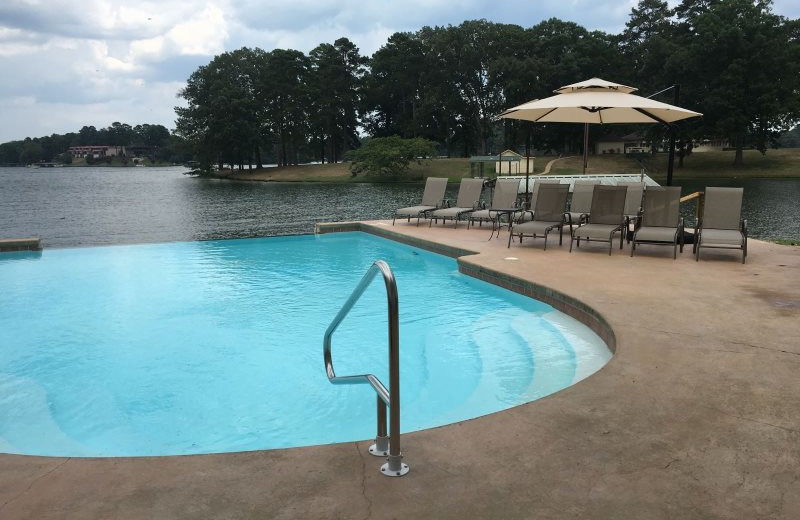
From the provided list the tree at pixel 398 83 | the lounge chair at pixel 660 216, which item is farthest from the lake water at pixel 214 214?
the tree at pixel 398 83

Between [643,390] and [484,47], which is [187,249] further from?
[484,47]

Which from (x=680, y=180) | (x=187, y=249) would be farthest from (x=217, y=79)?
(x=187, y=249)

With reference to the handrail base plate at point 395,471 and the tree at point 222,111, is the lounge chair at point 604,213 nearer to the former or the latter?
the handrail base plate at point 395,471

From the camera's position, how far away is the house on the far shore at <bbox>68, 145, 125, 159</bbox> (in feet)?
→ 406

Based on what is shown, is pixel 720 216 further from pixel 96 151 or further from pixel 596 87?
pixel 96 151

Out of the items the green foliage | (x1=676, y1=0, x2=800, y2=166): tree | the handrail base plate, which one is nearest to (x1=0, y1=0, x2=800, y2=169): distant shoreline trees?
(x1=676, y1=0, x2=800, y2=166): tree

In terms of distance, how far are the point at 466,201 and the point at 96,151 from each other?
134268mm

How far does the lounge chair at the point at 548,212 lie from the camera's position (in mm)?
9234

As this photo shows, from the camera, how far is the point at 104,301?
771 centimetres

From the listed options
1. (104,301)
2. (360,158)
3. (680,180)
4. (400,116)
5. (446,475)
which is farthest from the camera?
(400,116)

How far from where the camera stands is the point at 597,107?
9172 mm

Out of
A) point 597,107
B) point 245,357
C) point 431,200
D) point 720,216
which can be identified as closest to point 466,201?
point 431,200

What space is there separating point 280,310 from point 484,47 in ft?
179

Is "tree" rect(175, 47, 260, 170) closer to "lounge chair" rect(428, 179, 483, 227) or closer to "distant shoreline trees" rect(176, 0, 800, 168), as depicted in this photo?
"distant shoreline trees" rect(176, 0, 800, 168)
